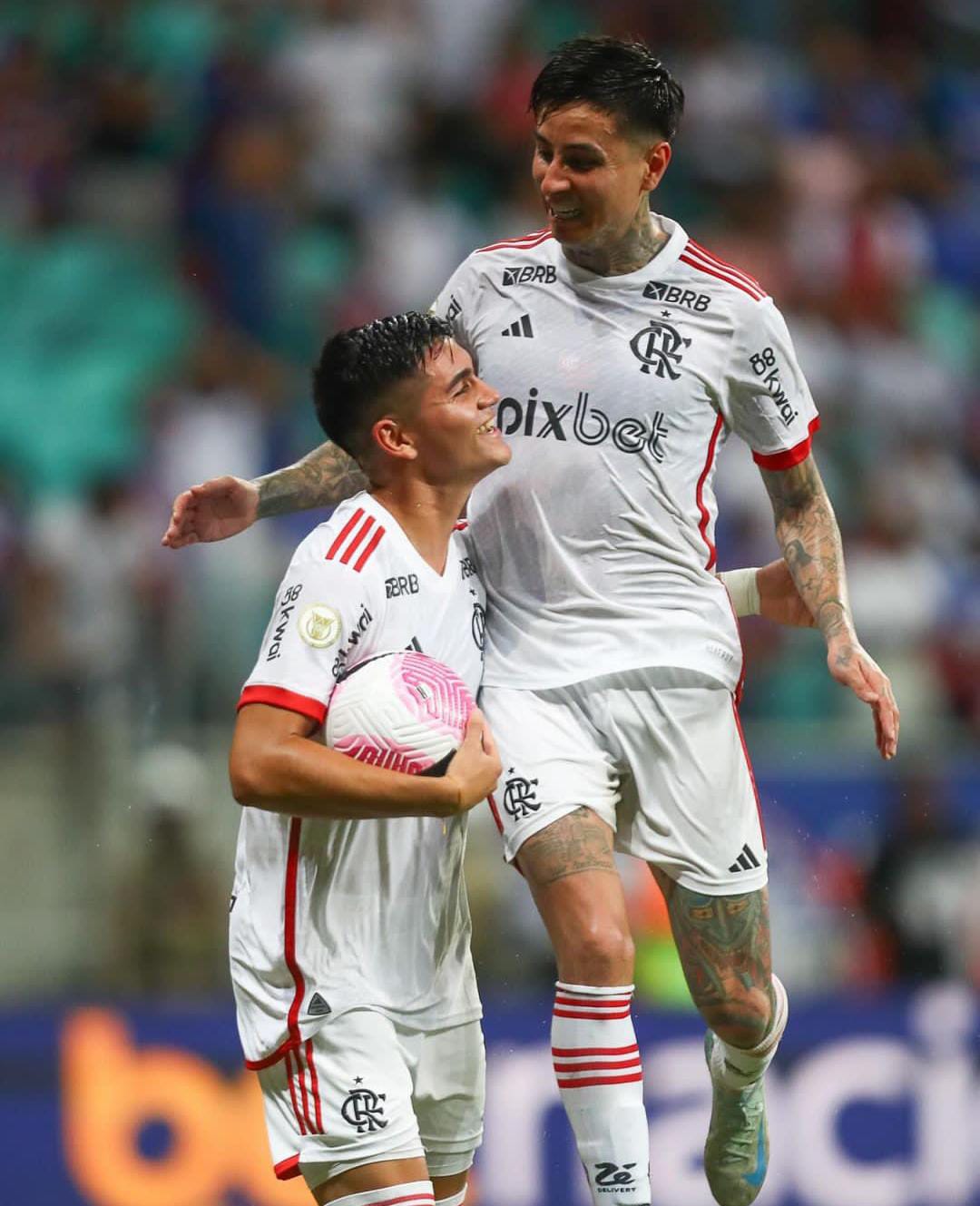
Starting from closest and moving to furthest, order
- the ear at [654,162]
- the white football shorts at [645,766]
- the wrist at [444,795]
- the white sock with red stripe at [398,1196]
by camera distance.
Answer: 1. the wrist at [444,795]
2. the white sock with red stripe at [398,1196]
3. the white football shorts at [645,766]
4. the ear at [654,162]

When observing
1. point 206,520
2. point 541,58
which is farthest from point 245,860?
point 541,58

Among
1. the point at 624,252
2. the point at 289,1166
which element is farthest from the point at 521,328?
the point at 289,1166

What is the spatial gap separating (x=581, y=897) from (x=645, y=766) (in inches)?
18.3

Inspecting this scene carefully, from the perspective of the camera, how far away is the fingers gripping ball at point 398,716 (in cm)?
459

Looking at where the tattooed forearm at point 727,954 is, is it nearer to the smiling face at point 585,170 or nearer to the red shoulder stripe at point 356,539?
the red shoulder stripe at point 356,539

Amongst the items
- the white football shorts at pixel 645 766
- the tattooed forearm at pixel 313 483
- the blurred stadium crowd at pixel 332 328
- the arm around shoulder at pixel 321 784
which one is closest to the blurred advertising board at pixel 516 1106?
the blurred stadium crowd at pixel 332 328

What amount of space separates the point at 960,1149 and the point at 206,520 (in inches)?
181

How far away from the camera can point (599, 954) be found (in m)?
4.85

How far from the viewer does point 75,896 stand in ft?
29.1

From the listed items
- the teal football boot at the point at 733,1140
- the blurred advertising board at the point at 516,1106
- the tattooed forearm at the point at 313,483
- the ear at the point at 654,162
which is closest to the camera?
the ear at the point at 654,162

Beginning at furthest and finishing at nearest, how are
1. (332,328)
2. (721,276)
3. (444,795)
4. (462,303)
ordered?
(332,328)
(462,303)
(721,276)
(444,795)

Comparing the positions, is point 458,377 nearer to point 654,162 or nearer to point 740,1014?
point 654,162

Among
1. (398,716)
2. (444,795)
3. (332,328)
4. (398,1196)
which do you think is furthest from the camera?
(332,328)

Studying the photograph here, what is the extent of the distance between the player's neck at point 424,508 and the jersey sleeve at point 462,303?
18.5 inches
